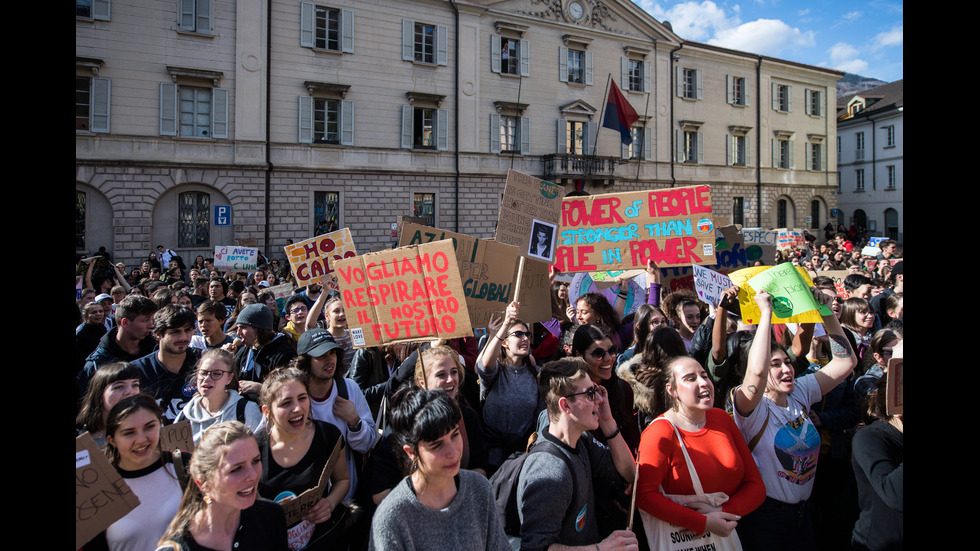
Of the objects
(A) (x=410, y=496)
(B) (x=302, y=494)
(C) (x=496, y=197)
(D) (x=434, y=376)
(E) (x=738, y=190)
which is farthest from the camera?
(E) (x=738, y=190)

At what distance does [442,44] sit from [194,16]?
368 inches

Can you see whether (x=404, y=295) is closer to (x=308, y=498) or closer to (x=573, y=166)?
(x=308, y=498)

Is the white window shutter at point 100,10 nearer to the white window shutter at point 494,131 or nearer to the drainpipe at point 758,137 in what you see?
the white window shutter at point 494,131

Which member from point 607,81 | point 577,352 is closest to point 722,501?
point 577,352

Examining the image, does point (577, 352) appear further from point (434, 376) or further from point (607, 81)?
point (607, 81)

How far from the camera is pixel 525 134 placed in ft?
88.7

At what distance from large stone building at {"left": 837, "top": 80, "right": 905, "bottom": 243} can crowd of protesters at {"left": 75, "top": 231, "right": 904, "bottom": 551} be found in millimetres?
41925

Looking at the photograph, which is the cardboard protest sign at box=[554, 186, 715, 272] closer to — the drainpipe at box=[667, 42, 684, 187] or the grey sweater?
the grey sweater

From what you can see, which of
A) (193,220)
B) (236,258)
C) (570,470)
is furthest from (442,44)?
(570,470)

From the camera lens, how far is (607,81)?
28.8m

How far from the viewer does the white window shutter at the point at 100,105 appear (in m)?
20.1

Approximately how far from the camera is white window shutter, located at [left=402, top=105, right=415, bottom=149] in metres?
24.6
